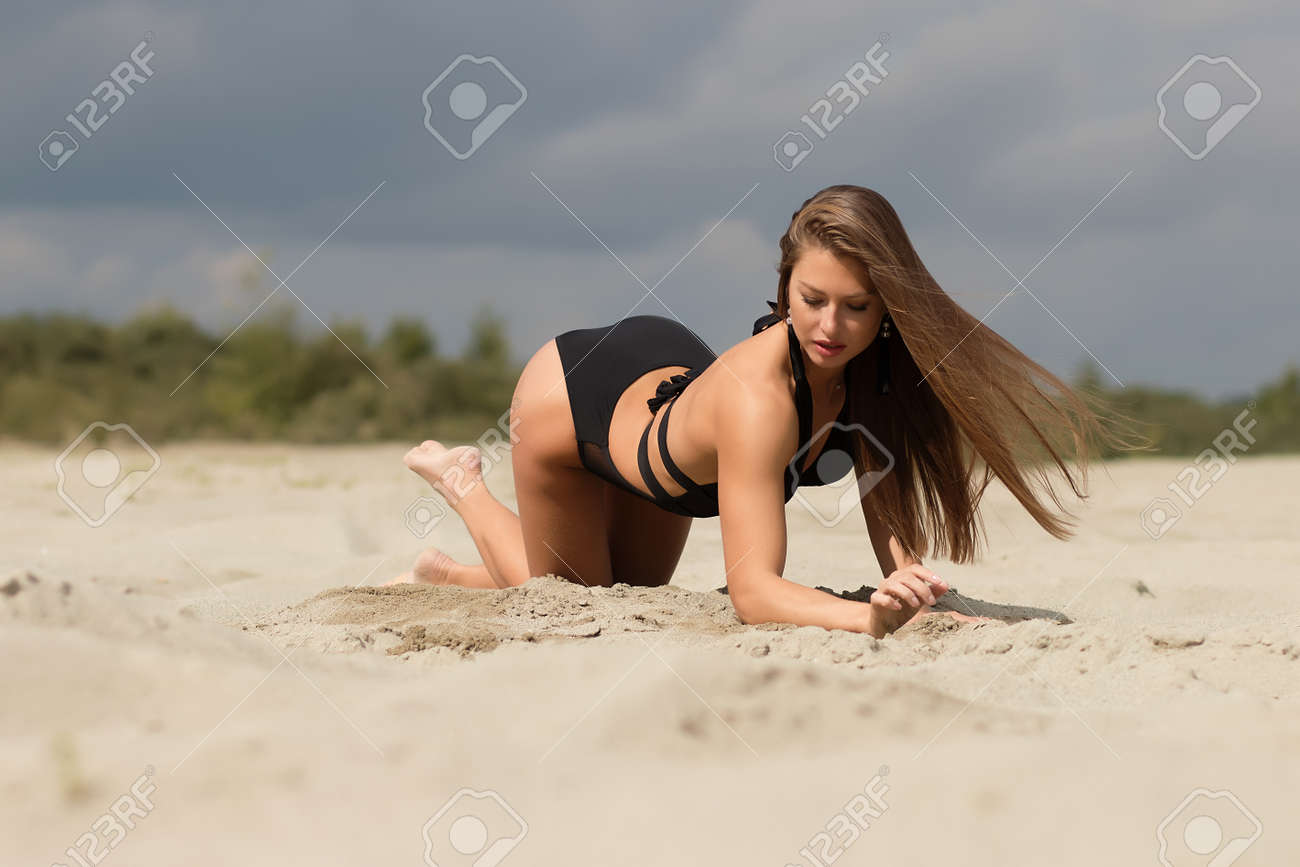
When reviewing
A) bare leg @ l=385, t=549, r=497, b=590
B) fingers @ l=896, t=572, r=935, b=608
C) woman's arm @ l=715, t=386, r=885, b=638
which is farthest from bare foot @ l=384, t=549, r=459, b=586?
fingers @ l=896, t=572, r=935, b=608

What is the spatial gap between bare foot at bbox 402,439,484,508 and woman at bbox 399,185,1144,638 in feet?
0.96

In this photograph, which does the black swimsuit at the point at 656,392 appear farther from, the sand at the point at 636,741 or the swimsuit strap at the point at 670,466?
the sand at the point at 636,741

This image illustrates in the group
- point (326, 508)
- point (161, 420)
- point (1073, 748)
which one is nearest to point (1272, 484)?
point (326, 508)

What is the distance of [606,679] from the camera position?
5.98 feet

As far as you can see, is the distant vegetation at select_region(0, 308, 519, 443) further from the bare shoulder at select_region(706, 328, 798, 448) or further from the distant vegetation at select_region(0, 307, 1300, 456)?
the bare shoulder at select_region(706, 328, 798, 448)

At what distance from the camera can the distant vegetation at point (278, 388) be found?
1545 centimetres

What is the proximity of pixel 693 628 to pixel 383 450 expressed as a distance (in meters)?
10.1

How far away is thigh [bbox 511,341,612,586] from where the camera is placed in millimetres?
3504

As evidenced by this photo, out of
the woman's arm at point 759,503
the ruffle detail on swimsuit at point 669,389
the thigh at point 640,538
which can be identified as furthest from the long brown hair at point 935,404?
the thigh at point 640,538

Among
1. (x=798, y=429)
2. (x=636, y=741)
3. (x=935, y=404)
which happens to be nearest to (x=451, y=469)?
(x=798, y=429)

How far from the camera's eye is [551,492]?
3.58 m

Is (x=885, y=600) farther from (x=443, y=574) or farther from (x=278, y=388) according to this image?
(x=278, y=388)

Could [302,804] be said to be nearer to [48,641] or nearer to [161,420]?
[48,641]

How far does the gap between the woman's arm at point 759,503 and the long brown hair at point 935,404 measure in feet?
1.02
